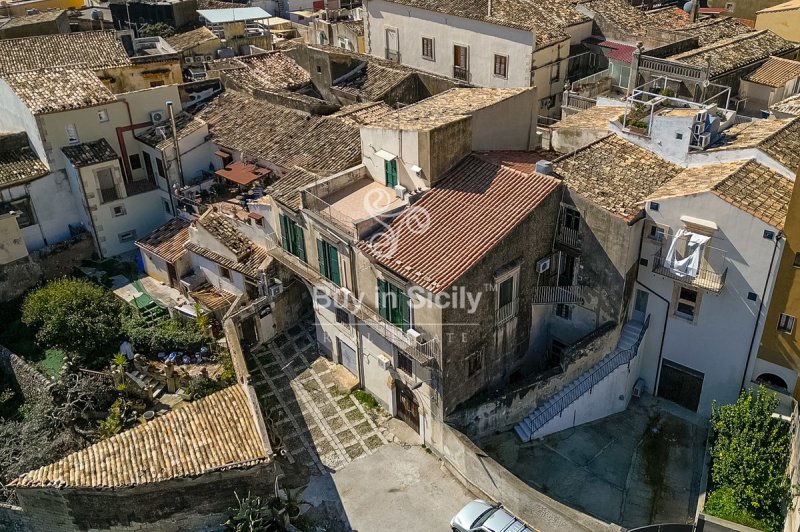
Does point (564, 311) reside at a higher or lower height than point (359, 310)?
lower

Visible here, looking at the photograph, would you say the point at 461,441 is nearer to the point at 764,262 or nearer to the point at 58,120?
the point at 764,262

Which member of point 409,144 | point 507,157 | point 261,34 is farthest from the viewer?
point 261,34

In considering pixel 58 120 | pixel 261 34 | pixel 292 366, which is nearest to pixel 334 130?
pixel 292 366

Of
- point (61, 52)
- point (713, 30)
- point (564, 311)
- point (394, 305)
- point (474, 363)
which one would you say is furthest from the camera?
point (61, 52)

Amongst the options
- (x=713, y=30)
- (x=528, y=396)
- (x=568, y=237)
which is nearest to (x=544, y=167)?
(x=568, y=237)

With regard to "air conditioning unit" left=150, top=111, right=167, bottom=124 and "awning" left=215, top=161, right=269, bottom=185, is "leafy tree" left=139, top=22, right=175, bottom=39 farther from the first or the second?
"awning" left=215, top=161, right=269, bottom=185

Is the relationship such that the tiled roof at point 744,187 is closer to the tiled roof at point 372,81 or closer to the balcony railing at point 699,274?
the balcony railing at point 699,274

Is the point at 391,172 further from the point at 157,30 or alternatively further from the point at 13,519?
the point at 157,30
